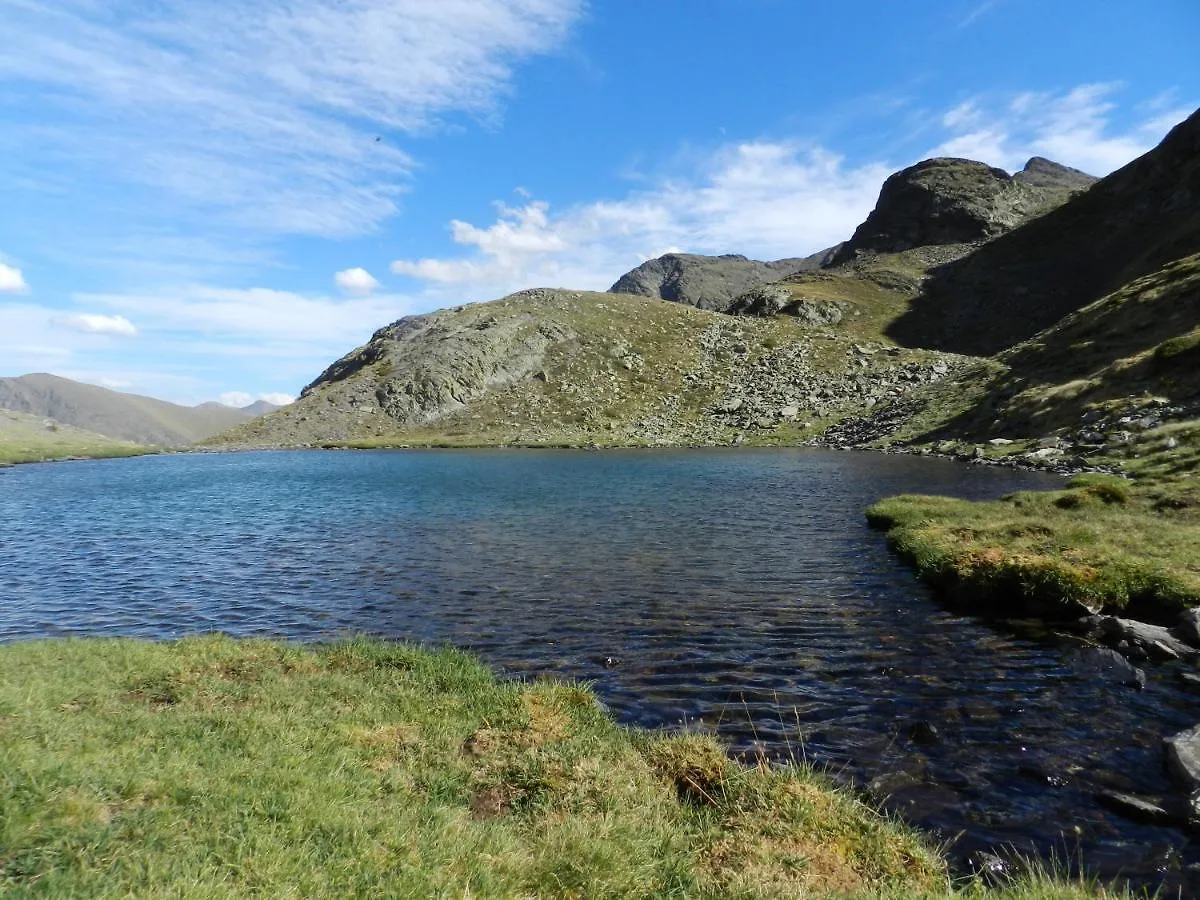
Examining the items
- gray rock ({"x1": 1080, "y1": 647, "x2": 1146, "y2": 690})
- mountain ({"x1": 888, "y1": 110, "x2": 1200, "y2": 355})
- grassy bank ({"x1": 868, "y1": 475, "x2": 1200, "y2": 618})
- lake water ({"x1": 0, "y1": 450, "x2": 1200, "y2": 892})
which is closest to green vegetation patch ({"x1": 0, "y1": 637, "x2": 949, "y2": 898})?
lake water ({"x1": 0, "y1": 450, "x2": 1200, "y2": 892})

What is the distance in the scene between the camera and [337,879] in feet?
23.6

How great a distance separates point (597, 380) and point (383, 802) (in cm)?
15305

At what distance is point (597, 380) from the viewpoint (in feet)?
527

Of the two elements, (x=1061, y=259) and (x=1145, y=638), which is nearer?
(x=1145, y=638)

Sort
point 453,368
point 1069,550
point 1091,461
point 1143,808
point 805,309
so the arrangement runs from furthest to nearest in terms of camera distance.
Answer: point 805,309, point 453,368, point 1091,461, point 1069,550, point 1143,808

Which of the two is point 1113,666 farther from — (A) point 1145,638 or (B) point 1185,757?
(B) point 1185,757

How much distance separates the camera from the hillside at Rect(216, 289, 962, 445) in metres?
133

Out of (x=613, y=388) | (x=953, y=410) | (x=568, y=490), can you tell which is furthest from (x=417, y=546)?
(x=613, y=388)

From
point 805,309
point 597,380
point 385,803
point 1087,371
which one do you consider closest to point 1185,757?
point 385,803

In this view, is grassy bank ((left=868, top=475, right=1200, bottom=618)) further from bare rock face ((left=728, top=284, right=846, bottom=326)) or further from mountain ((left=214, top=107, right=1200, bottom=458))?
bare rock face ((left=728, top=284, right=846, bottom=326))

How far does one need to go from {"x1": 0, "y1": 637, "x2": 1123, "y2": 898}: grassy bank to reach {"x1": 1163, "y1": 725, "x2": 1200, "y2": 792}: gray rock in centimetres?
590

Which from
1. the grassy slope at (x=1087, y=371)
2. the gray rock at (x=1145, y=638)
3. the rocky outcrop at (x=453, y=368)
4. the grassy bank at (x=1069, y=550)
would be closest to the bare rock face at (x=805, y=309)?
the rocky outcrop at (x=453, y=368)

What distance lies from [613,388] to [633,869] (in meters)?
150

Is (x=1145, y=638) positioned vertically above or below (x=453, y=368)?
below
